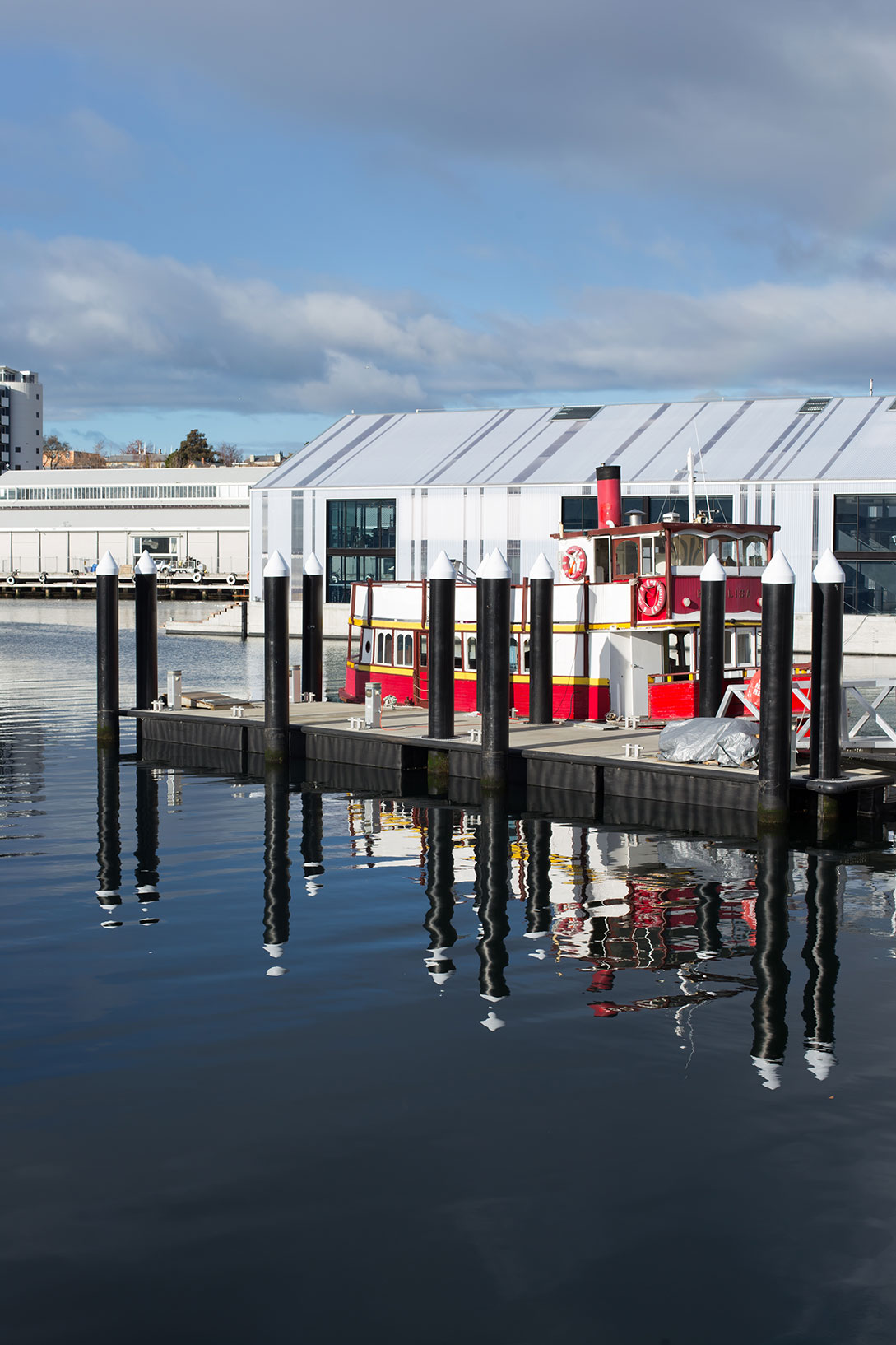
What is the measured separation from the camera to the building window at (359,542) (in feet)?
281

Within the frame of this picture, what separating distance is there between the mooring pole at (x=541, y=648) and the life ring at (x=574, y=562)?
1.26 meters

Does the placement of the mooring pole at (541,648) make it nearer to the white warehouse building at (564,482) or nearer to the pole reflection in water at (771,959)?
the pole reflection in water at (771,959)

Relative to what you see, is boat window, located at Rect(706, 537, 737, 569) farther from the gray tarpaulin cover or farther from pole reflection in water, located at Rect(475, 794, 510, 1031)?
pole reflection in water, located at Rect(475, 794, 510, 1031)

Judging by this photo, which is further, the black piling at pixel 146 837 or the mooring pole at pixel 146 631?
the mooring pole at pixel 146 631

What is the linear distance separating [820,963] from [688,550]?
16823 millimetres

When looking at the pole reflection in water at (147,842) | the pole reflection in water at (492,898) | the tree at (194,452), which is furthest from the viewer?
the tree at (194,452)

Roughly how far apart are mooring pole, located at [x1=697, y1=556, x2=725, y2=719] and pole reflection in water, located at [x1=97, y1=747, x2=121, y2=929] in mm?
13062

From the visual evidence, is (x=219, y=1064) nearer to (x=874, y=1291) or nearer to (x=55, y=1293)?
(x=55, y=1293)

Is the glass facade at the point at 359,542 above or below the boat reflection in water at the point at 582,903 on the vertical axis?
above

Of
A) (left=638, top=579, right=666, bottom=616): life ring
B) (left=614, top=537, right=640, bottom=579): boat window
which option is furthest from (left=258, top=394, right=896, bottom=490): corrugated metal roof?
(left=638, top=579, right=666, bottom=616): life ring

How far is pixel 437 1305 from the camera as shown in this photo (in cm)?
876

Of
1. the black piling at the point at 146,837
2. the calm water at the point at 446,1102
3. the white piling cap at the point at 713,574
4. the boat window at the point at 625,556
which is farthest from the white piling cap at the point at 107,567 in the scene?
the white piling cap at the point at 713,574

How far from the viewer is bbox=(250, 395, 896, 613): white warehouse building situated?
73.4m

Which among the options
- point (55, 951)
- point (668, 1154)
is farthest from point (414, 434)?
point (668, 1154)
